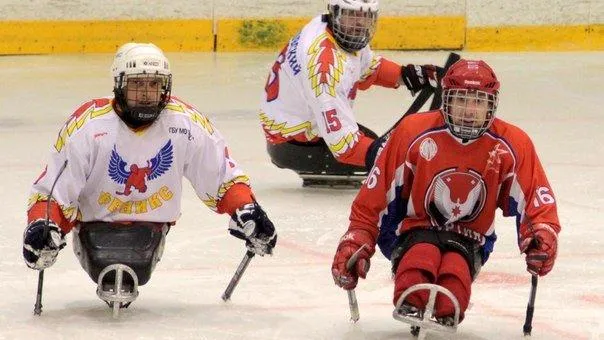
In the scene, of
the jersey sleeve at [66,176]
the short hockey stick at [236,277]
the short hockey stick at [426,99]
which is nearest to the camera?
the jersey sleeve at [66,176]

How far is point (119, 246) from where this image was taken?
A: 13.0 ft

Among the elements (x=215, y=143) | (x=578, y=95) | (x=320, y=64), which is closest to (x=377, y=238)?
(x=215, y=143)

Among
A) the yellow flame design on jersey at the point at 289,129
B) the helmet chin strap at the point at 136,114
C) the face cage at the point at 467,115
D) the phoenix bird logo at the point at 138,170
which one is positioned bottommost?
the yellow flame design on jersey at the point at 289,129

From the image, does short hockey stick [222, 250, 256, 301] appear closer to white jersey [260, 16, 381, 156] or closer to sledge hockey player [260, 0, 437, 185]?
sledge hockey player [260, 0, 437, 185]

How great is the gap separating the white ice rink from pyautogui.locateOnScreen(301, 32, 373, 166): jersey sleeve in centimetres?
25

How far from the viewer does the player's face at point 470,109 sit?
12.1 ft

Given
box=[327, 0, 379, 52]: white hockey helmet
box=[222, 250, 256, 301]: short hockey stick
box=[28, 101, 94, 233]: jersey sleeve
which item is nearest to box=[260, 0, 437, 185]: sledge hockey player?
box=[327, 0, 379, 52]: white hockey helmet

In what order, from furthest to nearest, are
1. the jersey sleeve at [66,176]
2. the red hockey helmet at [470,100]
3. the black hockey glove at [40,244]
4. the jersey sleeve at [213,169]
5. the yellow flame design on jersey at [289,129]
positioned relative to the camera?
1. the yellow flame design on jersey at [289,129]
2. the jersey sleeve at [213,169]
3. the jersey sleeve at [66,176]
4. the black hockey glove at [40,244]
5. the red hockey helmet at [470,100]

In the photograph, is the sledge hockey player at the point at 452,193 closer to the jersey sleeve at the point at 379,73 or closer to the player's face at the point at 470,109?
the player's face at the point at 470,109

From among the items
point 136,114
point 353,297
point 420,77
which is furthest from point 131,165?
point 420,77

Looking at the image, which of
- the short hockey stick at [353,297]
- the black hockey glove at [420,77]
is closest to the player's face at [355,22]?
the black hockey glove at [420,77]

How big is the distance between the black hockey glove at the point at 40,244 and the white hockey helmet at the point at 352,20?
2.41m

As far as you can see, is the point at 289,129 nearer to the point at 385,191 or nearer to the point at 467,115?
the point at 385,191

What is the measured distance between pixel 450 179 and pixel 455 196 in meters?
0.04
